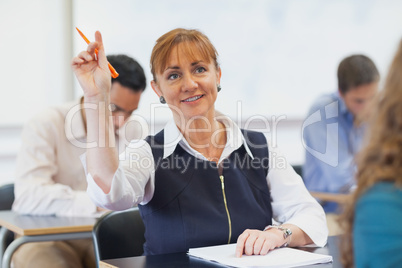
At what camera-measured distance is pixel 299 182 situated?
2072 millimetres

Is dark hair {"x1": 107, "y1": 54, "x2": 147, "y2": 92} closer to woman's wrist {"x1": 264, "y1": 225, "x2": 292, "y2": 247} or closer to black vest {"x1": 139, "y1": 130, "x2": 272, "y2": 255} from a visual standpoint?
black vest {"x1": 139, "y1": 130, "x2": 272, "y2": 255}

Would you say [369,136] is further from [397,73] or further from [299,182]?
[299,182]

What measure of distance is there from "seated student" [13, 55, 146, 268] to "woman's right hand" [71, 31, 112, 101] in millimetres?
1154

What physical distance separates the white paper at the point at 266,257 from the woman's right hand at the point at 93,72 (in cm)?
55

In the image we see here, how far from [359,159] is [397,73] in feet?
0.48

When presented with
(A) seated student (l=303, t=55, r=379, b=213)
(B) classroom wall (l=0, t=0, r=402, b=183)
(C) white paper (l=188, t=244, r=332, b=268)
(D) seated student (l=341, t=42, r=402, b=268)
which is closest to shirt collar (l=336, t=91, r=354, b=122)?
(A) seated student (l=303, t=55, r=379, b=213)

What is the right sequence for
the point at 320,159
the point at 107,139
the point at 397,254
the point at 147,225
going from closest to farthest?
the point at 397,254, the point at 107,139, the point at 147,225, the point at 320,159

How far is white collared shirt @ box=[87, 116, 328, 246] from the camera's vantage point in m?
1.77

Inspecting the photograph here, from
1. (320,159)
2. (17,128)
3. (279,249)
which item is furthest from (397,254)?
(17,128)

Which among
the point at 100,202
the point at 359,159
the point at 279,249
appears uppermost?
the point at 359,159

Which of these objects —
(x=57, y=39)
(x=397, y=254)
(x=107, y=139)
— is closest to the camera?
(x=397, y=254)

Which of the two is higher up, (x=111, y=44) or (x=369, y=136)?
(x=111, y=44)

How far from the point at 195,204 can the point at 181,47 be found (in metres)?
0.54

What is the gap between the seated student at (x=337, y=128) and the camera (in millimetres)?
3664
